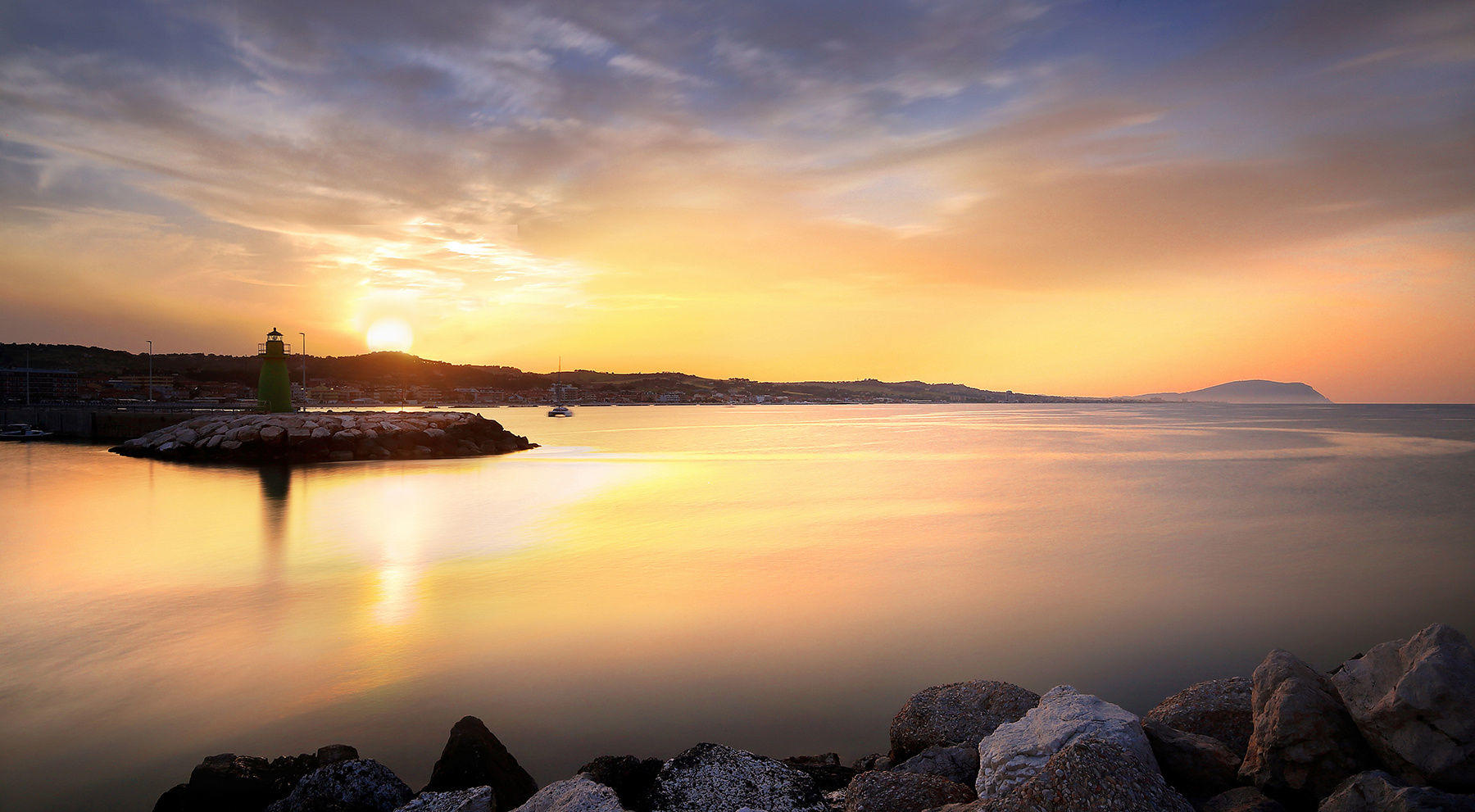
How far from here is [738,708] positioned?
641 cm

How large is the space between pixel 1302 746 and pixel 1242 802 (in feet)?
1.40

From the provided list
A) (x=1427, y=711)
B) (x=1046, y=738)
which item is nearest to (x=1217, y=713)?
(x=1427, y=711)

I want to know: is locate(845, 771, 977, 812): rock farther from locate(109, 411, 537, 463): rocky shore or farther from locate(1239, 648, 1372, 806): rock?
locate(109, 411, 537, 463): rocky shore

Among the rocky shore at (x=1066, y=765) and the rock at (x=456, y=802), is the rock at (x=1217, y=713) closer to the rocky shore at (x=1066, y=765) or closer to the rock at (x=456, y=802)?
the rocky shore at (x=1066, y=765)

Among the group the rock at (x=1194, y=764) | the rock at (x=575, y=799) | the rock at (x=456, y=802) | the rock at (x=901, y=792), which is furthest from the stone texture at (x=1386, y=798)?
the rock at (x=456, y=802)

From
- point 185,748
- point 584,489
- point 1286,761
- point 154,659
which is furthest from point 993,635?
point 584,489

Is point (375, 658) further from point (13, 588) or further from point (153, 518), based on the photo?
point (153, 518)

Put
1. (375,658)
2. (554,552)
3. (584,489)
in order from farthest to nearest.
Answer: (584,489) < (554,552) < (375,658)

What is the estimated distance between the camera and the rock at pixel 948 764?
4344mm

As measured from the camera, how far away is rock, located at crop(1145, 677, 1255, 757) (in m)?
4.65

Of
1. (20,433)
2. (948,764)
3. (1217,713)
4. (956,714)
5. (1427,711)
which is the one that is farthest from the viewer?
(20,433)

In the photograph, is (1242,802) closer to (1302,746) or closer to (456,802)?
(1302,746)

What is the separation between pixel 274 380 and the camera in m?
35.6

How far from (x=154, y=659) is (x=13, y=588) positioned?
5643 mm
